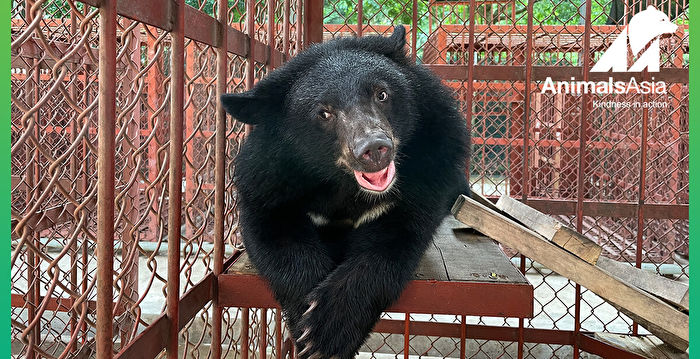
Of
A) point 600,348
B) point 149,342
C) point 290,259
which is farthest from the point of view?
point 600,348

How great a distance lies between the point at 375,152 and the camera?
1620mm

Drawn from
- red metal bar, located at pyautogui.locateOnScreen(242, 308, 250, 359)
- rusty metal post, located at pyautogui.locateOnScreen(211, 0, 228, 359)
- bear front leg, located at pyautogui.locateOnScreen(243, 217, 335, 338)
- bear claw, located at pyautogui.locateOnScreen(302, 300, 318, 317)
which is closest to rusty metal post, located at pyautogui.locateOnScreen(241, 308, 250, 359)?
red metal bar, located at pyautogui.locateOnScreen(242, 308, 250, 359)

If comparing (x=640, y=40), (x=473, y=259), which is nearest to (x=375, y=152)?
(x=473, y=259)

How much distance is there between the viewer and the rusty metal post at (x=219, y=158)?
1.86 meters

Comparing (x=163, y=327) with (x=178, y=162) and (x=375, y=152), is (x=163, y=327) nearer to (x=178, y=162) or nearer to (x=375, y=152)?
(x=178, y=162)

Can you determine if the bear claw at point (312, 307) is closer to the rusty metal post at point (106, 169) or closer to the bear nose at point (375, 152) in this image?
the bear nose at point (375, 152)

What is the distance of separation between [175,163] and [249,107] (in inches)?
17.6

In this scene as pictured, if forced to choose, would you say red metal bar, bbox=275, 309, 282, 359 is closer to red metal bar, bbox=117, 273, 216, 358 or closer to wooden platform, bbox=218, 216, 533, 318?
wooden platform, bbox=218, 216, 533, 318

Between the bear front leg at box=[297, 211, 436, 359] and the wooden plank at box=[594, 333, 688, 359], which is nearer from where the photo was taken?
the bear front leg at box=[297, 211, 436, 359]

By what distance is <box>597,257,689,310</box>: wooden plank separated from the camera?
7.09 ft

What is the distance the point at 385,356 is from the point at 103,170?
3827mm

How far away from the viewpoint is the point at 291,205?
6.52ft

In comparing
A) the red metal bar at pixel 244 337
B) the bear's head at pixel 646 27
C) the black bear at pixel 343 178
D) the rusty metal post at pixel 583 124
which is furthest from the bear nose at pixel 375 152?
the bear's head at pixel 646 27

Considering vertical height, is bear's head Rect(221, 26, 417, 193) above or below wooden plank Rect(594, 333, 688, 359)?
above
